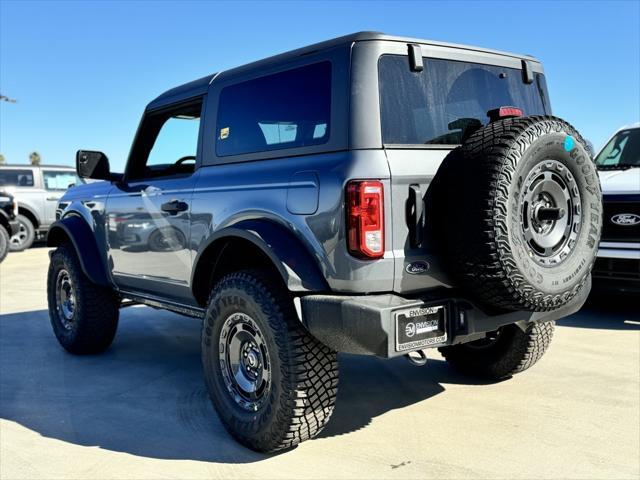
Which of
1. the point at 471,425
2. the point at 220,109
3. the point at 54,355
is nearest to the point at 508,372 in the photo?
the point at 471,425

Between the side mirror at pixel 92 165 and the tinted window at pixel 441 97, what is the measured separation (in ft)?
8.49

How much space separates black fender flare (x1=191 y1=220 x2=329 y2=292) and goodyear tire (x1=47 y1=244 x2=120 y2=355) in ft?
7.74

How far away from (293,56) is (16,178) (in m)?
12.8

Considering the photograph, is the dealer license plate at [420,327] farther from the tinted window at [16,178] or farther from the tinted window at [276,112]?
the tinted window at [16,178]

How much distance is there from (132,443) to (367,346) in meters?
1.47

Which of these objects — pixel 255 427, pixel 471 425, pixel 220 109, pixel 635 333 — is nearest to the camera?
pixel 255 427

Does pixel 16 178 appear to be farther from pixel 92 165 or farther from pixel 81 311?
pixel 92 165

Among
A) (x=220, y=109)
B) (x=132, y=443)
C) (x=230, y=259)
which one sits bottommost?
(x=132, y=443)

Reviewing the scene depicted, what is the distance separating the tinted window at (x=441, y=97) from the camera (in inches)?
113

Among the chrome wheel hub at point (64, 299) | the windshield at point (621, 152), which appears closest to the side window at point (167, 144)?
the chrome wheel hub at point (64, 299)

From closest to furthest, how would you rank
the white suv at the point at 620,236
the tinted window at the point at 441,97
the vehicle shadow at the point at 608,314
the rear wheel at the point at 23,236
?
the tinted window at the point at 441,97 → the white suv at the point at 620,236 → the vehicle shadow at the point at 608,314 → the rear wheel at the point at 23,236

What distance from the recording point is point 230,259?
3531 mm

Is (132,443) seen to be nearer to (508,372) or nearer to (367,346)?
(367,346)

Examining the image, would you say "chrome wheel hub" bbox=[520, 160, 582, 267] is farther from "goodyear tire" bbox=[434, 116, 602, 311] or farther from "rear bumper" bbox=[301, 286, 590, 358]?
"rear bumper" bbox=[301, 286, 590, 358]
